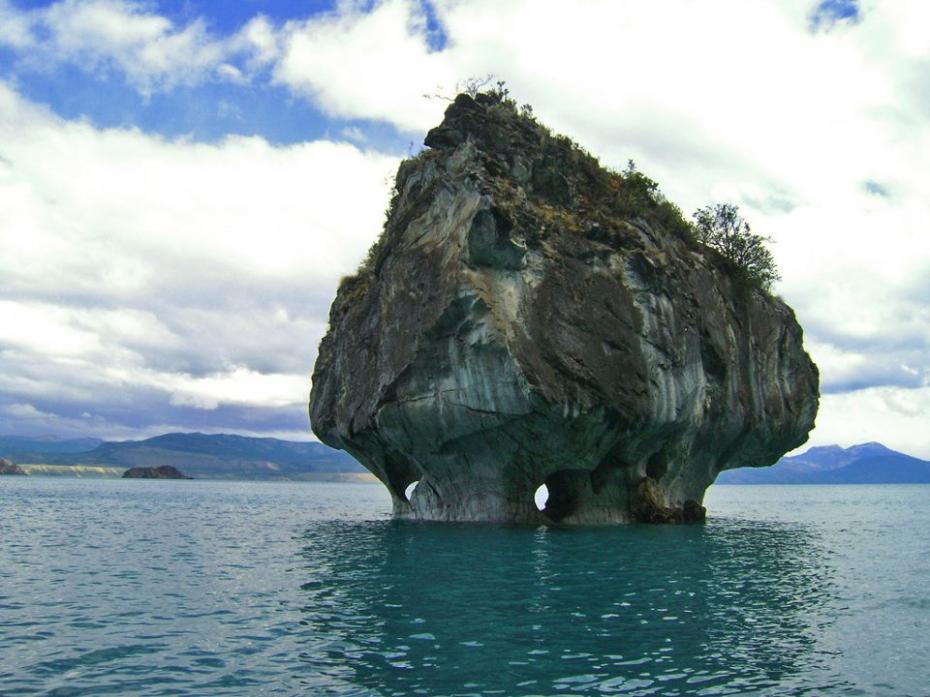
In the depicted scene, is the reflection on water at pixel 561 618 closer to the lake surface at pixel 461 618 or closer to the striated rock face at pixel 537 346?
the lake surface at pixel 461 618

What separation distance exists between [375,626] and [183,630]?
4.02 m

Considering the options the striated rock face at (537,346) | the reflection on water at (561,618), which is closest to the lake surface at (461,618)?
the reflection on water at (561,618)

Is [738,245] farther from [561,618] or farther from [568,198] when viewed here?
[561,618]

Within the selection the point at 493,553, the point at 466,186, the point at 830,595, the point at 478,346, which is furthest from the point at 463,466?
the point at 830,595

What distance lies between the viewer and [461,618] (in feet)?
57.7

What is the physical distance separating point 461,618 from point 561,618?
7.44 feet

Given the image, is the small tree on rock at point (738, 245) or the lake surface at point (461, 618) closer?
the lake surface at point (461, 618)

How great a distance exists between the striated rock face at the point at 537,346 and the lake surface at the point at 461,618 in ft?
20.2

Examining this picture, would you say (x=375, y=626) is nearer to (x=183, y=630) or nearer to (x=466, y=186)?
(x=183, y=630)

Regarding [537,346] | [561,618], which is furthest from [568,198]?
[561,618]

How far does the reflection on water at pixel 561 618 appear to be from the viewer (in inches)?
518

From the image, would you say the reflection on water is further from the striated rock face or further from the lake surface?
the striated rock face

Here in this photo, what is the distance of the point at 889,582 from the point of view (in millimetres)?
25031

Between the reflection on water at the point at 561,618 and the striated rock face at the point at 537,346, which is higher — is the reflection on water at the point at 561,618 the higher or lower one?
the lower one
